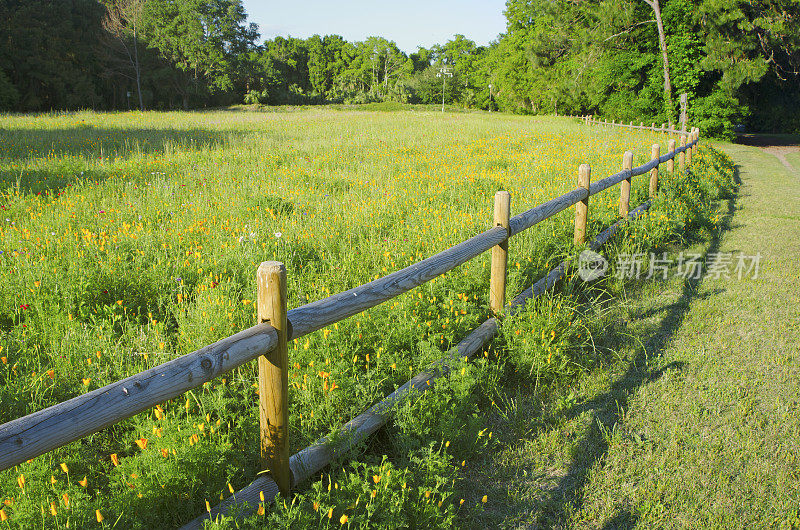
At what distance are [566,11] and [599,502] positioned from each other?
129 feet

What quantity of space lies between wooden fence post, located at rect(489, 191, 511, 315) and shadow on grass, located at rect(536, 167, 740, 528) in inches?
41.2

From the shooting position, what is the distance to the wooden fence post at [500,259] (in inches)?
166

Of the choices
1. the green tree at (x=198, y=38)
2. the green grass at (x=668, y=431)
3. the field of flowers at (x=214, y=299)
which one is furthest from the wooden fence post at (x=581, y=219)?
the green tree at (x=198, y=38)

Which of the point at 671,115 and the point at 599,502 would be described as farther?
the point at 671,115

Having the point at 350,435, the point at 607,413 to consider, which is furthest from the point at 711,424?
the point at 350,435

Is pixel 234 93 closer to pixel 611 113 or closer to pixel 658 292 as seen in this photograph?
pixel 611 113

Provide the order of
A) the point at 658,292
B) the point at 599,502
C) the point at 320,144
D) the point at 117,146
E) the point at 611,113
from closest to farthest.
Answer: the point at 599,502 → the point at 658,292 → the point at 117,146 → the point at 320,144 → the point at 611,113

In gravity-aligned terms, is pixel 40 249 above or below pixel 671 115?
below

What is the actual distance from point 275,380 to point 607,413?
8.70ft

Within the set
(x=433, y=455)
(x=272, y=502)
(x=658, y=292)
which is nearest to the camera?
(x=272, y=502)

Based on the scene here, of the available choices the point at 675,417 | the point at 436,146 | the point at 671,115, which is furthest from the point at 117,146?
the point at 671,115

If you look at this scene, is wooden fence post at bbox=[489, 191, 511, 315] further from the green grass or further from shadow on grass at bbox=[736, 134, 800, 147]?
shadow on grass at bbox=[736, 134, 800, 147]

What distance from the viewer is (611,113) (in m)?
33.7

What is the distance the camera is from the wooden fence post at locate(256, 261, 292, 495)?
2.26m
